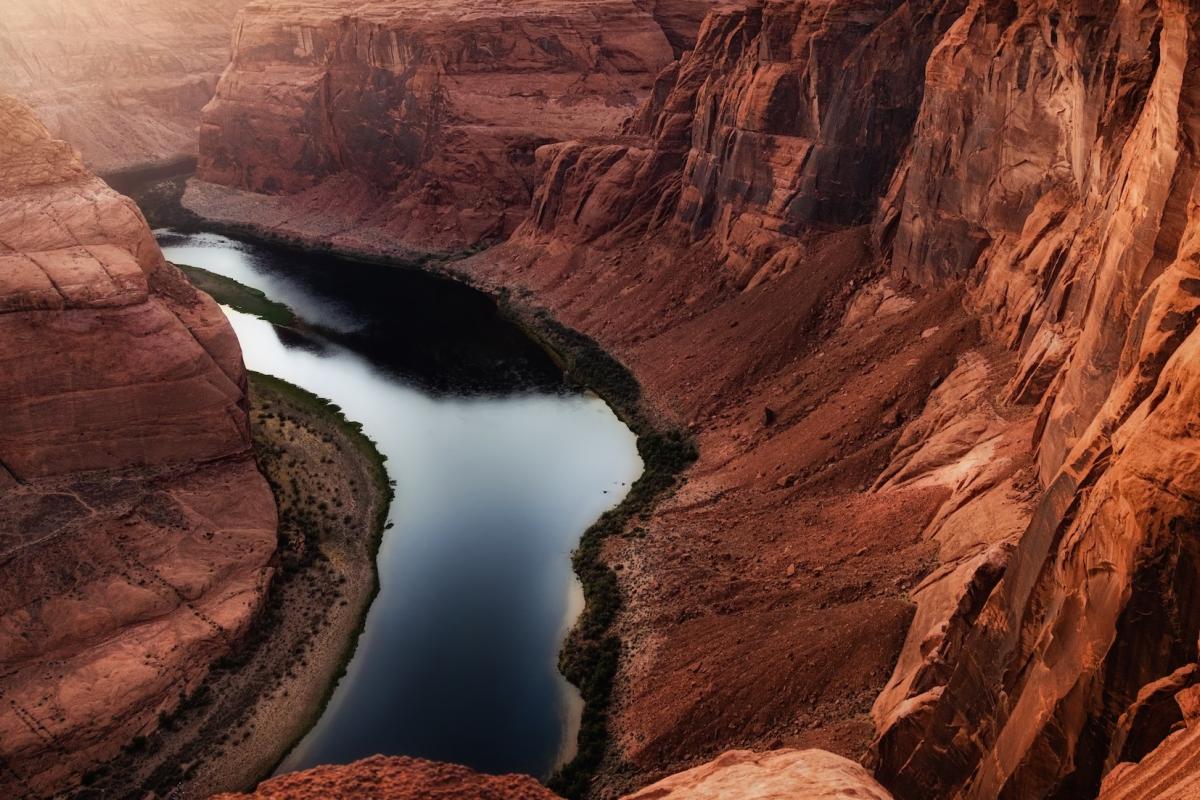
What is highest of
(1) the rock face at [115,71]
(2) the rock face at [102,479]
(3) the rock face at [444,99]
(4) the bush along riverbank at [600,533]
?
(1) the rock face at [115,71]

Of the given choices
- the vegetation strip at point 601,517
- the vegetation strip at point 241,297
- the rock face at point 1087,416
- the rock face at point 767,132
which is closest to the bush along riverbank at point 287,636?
the vegetation strip at point 601,517

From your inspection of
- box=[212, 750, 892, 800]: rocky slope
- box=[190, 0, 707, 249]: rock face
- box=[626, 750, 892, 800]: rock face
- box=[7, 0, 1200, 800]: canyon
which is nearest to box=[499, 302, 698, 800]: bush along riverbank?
box=[7, 0, 1200, 800]: canyon

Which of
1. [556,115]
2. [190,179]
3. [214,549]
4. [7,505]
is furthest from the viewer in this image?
[190,179]

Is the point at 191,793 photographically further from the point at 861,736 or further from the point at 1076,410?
the point at 1076,410

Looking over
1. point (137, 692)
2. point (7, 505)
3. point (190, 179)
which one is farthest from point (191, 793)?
point (190, 179)

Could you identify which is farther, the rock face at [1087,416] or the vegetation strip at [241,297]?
the vegetation strip at [241,297]

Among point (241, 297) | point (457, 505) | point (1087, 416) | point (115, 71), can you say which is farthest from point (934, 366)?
point (115, 71)

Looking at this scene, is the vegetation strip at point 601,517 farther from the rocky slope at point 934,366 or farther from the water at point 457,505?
the rocky slope at point 934,366
